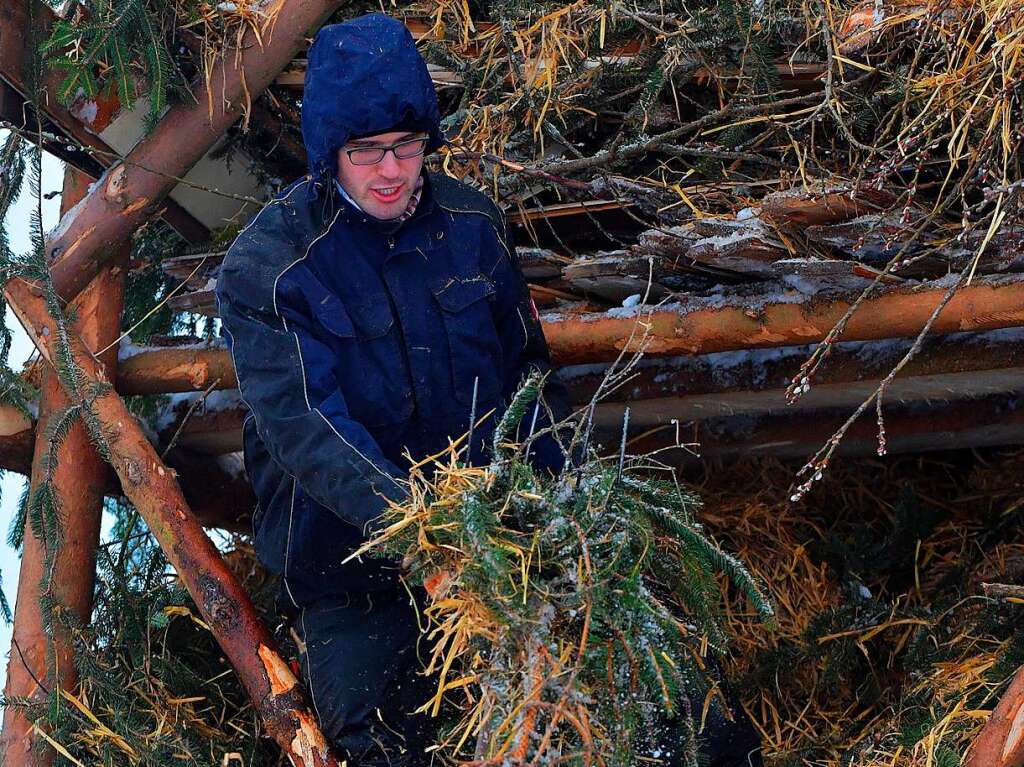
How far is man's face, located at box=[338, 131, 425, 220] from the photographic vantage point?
3.09 metres

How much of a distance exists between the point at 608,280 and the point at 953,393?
44.9 inches

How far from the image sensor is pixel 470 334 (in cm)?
325

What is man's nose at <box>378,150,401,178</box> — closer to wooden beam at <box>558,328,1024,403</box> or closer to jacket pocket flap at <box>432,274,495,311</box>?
jacket pocket flap at <box>432,274,495,311</box>

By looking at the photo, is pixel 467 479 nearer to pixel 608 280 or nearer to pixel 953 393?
pixel 608 280

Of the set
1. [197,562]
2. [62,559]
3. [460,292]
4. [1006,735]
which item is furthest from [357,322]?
[1006,735]

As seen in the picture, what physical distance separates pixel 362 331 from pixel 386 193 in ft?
1.04

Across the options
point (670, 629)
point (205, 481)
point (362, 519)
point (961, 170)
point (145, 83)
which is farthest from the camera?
point (205, 481)

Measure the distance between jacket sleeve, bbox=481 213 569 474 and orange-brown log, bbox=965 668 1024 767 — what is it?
1109 millimetres

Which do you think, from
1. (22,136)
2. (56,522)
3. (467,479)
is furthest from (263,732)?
(22,136)

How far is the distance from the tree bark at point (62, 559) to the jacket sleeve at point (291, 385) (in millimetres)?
862

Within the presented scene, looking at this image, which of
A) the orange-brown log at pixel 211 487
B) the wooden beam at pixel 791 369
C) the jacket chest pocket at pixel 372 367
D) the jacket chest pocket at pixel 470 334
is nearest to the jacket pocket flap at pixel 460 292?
the jacket chest pocket at pixel 470 334

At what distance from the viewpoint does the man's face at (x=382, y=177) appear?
3.09 meters

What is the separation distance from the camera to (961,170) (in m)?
3.45

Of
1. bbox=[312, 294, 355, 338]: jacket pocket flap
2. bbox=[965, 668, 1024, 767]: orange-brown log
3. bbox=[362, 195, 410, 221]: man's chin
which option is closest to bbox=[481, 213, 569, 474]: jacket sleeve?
bbox=[362, 195, 410, 221]: man's chin
